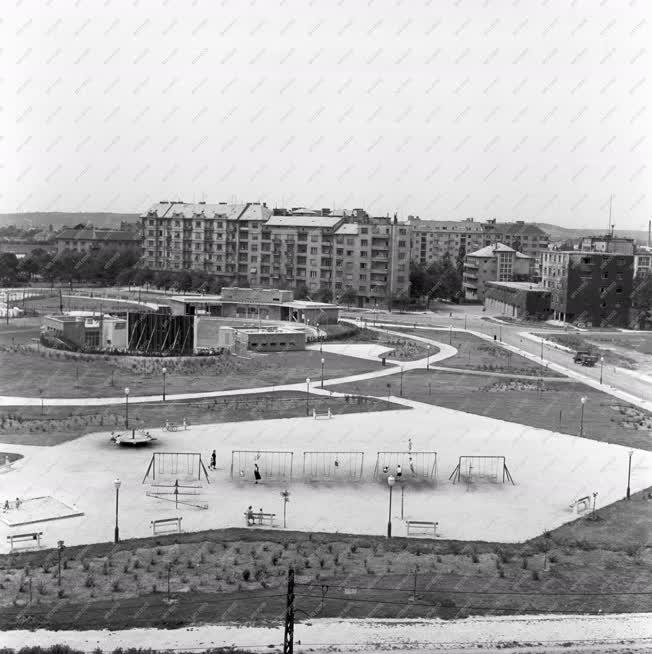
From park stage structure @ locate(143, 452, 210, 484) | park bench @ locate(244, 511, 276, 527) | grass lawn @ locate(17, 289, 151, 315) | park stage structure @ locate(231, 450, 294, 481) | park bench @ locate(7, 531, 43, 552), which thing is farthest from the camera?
grass lawn @ locate(17, 289, 151, 315)

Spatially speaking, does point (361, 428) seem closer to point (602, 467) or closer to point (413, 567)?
point (602, 467)

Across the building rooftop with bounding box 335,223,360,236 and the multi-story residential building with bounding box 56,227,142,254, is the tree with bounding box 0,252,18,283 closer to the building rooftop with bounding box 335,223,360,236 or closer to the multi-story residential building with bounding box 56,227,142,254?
the multi-story residential building with bounding box 56,227,142,254

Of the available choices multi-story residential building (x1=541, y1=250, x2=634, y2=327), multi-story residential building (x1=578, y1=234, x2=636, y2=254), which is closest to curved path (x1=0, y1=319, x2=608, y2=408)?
multi-story residential building (x1=541, y1=250, x2=634, y2=327)

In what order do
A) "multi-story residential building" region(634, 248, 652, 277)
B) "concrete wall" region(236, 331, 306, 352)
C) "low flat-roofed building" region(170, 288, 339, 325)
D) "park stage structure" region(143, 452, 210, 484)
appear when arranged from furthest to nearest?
"multi-story residential building" region(634, 248, 652, 277) < "low flat-roofed building" region(170, 288, 339, 325) < "concrete wall" region(236, 331, 306, 352) < "park stage structure" region(143, 452, 210, 484)

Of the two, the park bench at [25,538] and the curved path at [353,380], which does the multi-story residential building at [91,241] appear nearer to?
the curved path at [353,380]

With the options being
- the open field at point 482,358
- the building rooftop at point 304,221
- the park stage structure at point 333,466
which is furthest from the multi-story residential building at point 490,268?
the park stage structure at point 333,466

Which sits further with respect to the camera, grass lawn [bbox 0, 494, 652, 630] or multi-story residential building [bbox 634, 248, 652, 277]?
multi-story residential building [bbox 634, 248, 652, 277]

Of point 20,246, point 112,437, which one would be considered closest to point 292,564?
point 112,437
